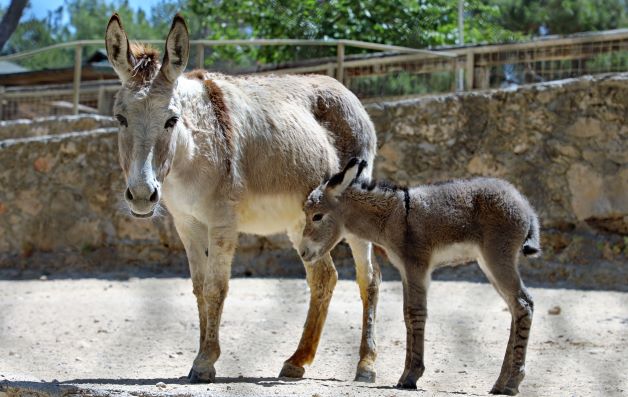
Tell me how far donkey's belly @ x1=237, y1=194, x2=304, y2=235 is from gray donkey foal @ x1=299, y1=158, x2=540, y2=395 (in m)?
0.61

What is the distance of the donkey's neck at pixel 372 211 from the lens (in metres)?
4.84

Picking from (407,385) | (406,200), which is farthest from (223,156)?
(407,385)

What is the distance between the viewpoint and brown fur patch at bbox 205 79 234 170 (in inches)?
209

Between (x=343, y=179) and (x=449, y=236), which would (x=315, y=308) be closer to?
(x=343, y=179)

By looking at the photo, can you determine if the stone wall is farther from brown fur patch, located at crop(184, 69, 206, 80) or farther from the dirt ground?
brown fur patch, located at crop(184, 69, 206, 80)

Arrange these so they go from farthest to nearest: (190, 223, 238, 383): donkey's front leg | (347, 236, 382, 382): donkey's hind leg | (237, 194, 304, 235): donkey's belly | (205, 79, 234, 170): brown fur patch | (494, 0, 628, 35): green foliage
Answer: (494, 0, 628, 35): green foliage, (347, 236, 382, 382): donkey's hind leg, (237, 194, 304, 235): donkey's belly, (205, 79, 234, 170): brown fur patch, (190, 223, 238, 383): donkey's front leg

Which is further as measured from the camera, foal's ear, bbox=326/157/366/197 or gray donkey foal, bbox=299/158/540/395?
foal's ear, bbox=326/157/366/197

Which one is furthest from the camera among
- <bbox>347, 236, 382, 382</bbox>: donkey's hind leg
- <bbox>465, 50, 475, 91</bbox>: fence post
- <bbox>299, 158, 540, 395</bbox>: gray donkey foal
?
<bbox>465, 50, 475, 91</bbox>: fence post

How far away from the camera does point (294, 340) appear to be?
262 inches

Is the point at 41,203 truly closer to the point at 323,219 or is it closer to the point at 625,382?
the point at 323,219

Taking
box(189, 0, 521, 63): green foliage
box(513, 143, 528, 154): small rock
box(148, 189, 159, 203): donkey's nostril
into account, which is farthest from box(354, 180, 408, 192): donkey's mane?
box(189, 0, 521, 63): green foliage

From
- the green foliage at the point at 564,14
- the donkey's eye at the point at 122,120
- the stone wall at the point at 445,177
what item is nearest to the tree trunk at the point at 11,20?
the stone wall at the point at 445,177

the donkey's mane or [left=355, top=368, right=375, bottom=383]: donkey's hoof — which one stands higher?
the donkey's mane

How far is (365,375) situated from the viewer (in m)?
5.36
